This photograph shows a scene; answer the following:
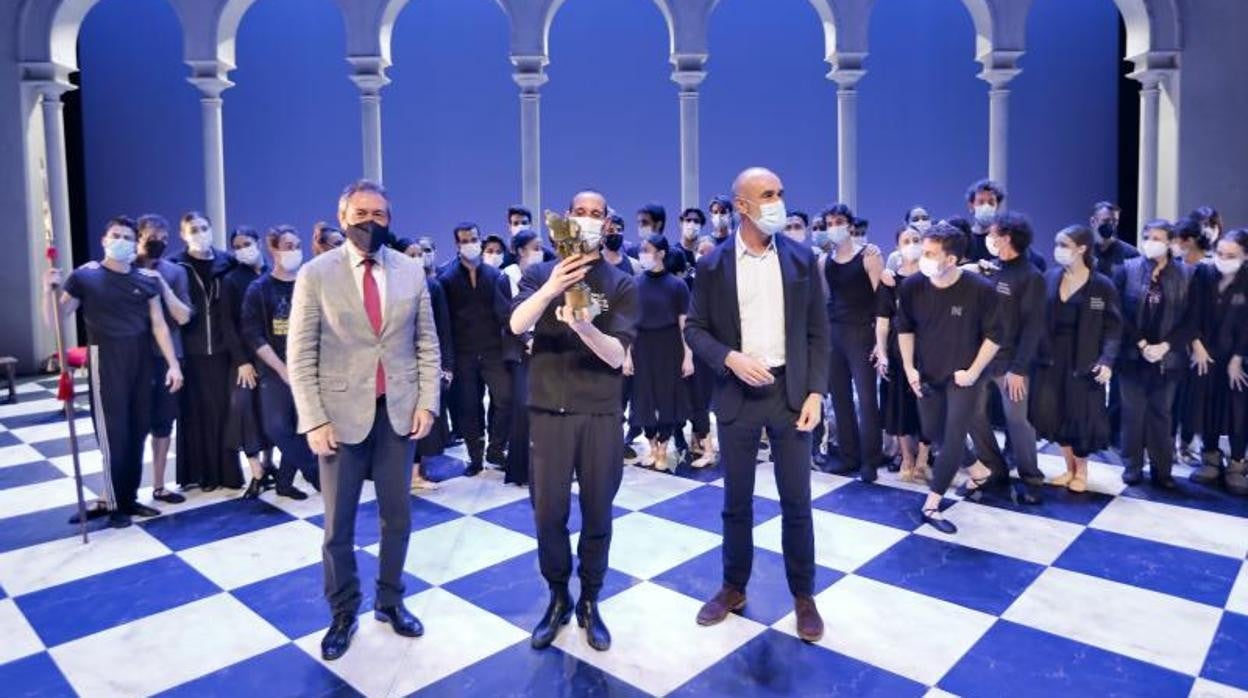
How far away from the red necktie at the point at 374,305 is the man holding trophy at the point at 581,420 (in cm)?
51

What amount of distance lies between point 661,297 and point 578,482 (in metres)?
2.52

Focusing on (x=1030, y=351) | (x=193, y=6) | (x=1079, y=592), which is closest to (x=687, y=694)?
(x=1079, y=592)

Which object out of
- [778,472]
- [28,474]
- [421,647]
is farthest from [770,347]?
[28,474]

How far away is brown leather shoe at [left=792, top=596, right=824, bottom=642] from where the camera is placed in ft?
10.5

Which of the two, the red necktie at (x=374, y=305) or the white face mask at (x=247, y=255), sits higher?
the white face mask at (x=247, y=255)

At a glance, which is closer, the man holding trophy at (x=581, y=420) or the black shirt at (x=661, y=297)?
the man holding trophy at (x=581, y=420)

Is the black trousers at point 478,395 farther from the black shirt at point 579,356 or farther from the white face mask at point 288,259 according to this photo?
the black shirt at point 579,356

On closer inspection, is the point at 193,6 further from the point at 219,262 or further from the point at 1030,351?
the point at 1030,351

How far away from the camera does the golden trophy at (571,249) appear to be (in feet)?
9.02

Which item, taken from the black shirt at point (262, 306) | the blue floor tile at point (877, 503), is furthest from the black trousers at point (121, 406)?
the blue floor tile at point (877, 503)

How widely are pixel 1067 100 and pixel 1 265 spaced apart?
42.1ft

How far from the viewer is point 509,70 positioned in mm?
11383

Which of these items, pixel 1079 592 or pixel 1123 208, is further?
pixel 1123 208

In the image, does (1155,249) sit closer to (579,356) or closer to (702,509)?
(702,509)
